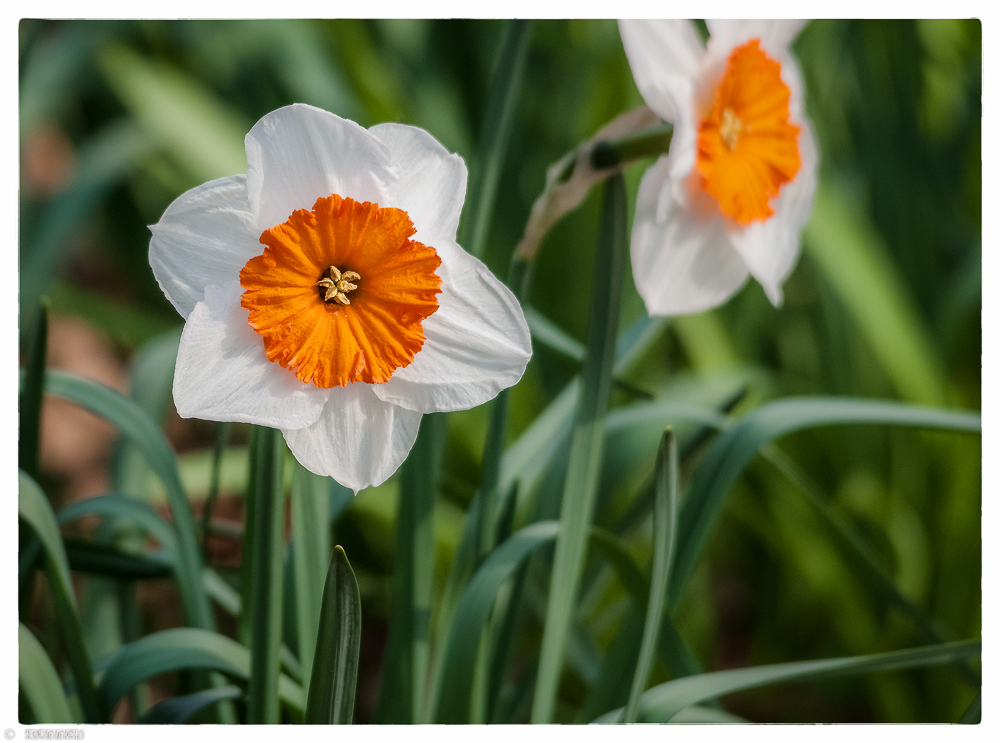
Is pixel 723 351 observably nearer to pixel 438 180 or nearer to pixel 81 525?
pixel 438 180

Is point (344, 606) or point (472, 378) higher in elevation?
point (472, 378)

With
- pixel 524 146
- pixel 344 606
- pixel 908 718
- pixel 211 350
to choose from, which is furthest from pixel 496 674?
pixel 524 146

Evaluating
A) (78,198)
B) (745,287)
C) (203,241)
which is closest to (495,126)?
(203,241)

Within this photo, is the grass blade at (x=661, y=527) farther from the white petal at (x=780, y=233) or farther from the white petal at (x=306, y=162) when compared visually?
the white petal at (x=306, y=162)

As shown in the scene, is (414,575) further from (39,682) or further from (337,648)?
(39,682)

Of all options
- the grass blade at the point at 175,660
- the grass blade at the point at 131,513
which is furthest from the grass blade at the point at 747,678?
the grass blade at the point at 131,513
